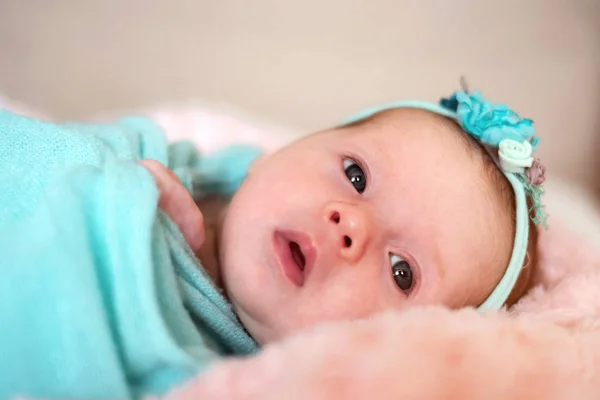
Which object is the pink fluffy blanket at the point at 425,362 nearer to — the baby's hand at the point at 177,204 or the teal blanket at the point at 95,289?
the teal blanket at the point at 95,289

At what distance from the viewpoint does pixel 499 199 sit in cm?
90

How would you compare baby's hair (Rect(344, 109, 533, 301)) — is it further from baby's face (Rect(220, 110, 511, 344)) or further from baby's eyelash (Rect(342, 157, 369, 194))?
baby's eyelash (Rect(342, 157, 369, 194))

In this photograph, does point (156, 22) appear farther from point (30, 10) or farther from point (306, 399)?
point (306, 399)

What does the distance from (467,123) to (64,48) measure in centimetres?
98

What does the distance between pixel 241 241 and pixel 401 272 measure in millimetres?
218

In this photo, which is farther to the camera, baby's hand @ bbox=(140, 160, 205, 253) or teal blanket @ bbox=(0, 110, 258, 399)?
baby's hand @ bbox=(140, 160, 205, 253)

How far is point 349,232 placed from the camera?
→ 0.82 metres

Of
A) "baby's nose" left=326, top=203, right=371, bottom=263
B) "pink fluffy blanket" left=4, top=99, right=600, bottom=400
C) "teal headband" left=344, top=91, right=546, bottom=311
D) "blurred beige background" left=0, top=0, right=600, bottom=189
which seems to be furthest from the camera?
"blurred beige background" left=0, top=0, right=600, bottom=189

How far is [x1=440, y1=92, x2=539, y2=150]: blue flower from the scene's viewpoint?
94 cm

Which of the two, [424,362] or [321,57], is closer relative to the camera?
[424,362]

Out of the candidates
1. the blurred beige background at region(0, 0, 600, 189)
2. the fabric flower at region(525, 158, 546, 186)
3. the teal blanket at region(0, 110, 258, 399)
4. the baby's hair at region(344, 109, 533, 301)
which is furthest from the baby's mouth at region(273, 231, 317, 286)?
the blurred beige background at region(0, 0, 600, 189)

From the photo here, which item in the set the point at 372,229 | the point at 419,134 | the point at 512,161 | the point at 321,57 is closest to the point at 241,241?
the point at 372,229

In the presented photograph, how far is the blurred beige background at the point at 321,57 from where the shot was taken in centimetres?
150

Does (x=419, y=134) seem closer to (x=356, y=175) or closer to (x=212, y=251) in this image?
(x=356, y=175)
